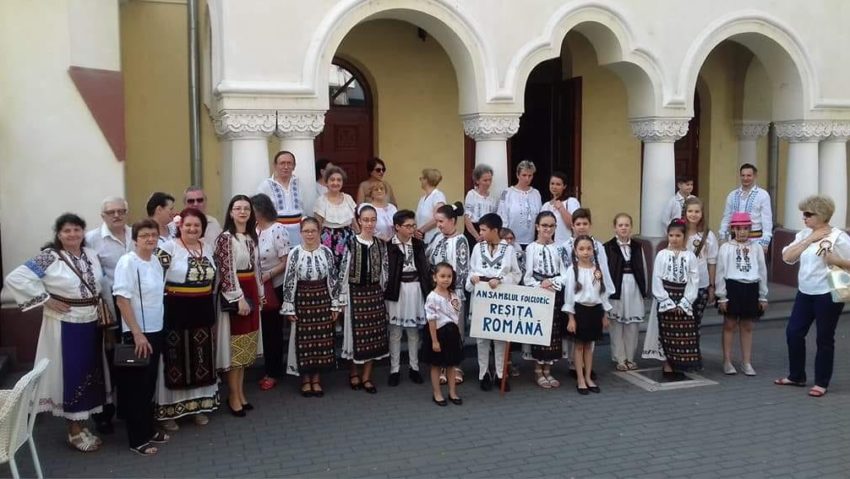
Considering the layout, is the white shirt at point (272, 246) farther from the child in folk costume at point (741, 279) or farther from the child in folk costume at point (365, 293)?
the child in folk costume at point (741, 279)

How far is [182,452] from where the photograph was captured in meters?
5.43

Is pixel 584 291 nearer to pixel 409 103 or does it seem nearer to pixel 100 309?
pixel 100 309

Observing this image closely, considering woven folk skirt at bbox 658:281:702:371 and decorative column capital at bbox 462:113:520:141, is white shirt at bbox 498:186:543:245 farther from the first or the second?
woven folk skirt at bbox 658:281:702:371

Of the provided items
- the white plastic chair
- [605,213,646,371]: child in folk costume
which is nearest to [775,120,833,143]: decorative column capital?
[605,213,646,371]: child in folk costume

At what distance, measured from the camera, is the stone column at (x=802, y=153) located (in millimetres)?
10332

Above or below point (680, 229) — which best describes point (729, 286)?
below

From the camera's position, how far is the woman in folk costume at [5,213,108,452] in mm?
5258

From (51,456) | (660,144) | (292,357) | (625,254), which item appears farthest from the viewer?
(660,144)

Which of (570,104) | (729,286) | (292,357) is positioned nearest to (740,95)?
(570,104)

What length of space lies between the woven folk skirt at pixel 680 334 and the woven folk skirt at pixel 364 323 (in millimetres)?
2530

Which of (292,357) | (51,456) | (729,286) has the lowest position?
(51,456)

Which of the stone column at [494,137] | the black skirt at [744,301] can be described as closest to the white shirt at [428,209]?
the stone column at [494,137]

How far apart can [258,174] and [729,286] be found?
15.1 ft

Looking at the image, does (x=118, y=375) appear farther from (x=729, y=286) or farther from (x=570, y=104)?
(x=570, y=104)
